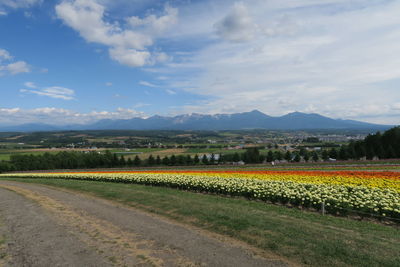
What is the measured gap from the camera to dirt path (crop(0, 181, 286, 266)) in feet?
23.8

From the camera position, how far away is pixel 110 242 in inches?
338

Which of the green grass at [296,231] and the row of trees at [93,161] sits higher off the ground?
the green grass at [296,231]

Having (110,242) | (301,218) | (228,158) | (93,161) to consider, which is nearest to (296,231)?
(301,218)

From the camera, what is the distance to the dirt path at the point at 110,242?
7254 mm

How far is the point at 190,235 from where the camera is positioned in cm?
927

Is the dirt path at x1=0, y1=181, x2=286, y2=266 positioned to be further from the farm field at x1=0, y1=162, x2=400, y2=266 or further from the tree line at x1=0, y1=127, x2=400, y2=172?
the tree line at x1=0, y1=127, x2=400, y2=172

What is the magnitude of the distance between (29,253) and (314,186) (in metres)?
14.0

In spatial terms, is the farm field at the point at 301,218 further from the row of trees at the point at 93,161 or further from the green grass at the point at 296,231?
the row of trees at the point at 93,161

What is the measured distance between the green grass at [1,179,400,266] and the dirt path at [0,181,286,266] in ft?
2.76

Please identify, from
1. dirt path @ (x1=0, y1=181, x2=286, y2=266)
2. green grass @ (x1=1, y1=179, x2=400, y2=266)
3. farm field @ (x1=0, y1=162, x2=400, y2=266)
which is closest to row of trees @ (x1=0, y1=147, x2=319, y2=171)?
farm field @ (x1=0, y1=162, x2=400, y2=266)

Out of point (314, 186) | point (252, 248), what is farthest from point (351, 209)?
point (252, 248)

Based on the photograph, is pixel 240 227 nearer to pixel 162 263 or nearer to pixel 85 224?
pixel 162 263

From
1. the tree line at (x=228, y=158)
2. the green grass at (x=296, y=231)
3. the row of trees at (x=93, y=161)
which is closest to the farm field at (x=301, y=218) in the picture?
the green grass at (x=296, y=231)

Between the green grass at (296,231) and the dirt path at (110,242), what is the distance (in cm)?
84
